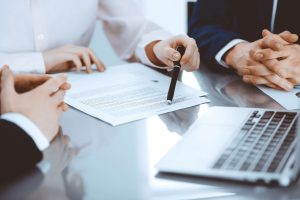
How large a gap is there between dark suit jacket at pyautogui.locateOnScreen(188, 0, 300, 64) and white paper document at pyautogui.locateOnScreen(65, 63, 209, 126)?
0.23 m

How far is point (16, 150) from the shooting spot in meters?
0.67

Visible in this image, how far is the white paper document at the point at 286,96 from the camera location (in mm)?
892

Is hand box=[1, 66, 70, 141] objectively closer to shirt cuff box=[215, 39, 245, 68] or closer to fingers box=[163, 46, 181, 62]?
fingers box=[163, 46, 181, 62]

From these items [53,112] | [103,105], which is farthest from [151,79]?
[53,112]

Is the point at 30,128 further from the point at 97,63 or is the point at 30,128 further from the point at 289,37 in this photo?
the point at 289,37

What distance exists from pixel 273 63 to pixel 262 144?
40 cm

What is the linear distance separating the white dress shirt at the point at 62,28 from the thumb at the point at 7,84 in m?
0.33

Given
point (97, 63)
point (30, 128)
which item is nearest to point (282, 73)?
point (97, 63)

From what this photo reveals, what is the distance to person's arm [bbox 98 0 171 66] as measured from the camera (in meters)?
1.44

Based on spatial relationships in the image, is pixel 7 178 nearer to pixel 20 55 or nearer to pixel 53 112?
pixel 53 112

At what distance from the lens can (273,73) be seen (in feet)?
3.32

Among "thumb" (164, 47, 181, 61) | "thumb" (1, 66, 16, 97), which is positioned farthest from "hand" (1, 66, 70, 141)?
"thumb" (164, 47, 181, 61)

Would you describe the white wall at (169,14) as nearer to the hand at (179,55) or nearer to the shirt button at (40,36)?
the shirt button at (40,36)

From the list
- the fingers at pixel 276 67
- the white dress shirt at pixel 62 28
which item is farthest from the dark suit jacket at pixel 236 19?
the fingers at pixel 276 67
